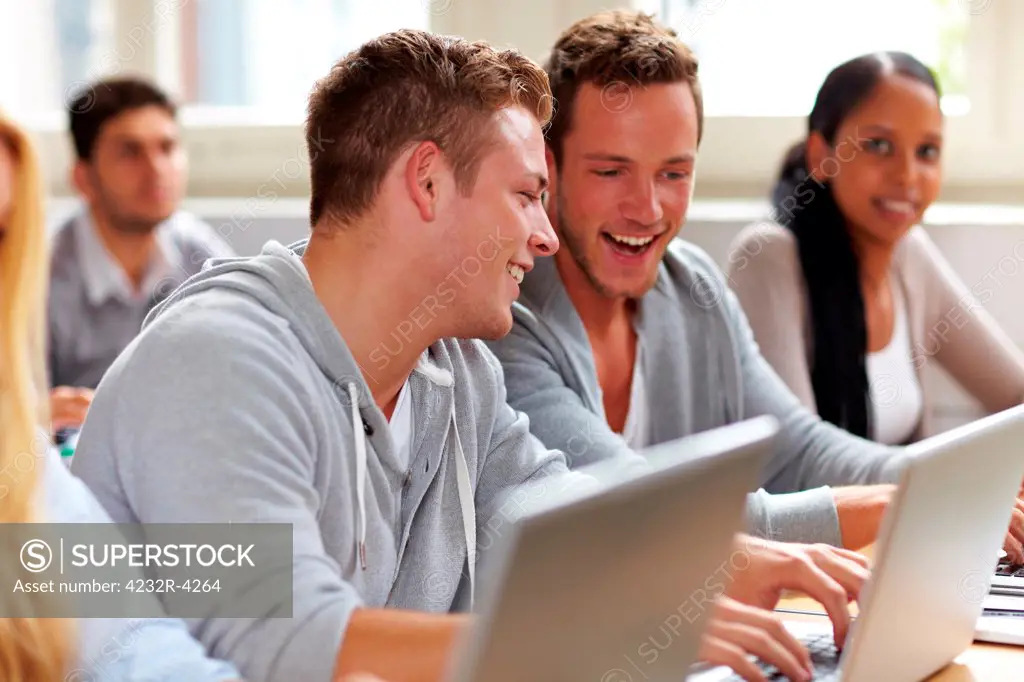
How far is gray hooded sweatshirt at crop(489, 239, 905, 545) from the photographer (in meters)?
1.71

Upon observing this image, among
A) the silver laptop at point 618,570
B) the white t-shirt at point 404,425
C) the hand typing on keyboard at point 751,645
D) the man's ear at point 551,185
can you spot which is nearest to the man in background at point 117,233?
the man's ear at point 551,185

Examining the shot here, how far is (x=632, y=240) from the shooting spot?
1.83 meters

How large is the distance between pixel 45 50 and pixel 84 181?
0.56m

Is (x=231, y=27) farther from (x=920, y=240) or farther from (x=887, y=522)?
(x=887, y=522)

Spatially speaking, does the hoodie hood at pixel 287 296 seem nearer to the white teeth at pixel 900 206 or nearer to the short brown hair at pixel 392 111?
the short brown hair at pixel 392 111

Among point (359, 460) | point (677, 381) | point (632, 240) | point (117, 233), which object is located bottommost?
point (117, 233)

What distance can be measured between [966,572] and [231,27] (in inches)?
112

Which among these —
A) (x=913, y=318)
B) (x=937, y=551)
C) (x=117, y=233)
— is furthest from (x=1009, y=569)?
(x=117, y=233)

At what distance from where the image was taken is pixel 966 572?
1.17 meters

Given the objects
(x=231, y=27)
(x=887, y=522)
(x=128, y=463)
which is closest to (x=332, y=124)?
(x=128, y=463)

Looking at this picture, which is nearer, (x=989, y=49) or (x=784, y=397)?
(x=784, y=397)

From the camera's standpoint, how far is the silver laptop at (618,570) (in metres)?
0.69

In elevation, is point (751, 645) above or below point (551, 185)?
below

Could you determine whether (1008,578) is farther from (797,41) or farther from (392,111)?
(797,41)
